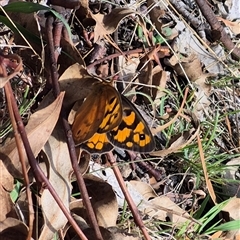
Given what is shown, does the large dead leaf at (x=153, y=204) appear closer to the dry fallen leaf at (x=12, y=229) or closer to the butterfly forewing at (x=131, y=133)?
the butterfly forewing at (x=131, y=133)

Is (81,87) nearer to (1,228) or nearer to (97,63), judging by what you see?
(97,63)

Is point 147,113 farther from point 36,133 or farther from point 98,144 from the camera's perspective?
point 36,133

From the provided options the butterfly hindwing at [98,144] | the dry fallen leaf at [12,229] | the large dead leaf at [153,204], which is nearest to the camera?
the dry fallen leaf at [12,229]

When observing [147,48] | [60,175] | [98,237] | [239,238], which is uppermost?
[147,48]

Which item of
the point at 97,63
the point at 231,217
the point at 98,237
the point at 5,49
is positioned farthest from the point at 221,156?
the point at 5,49

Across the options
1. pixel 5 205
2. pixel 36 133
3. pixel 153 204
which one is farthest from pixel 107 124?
pixel 153 204

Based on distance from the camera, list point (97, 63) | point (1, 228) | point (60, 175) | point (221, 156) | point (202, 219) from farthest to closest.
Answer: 1. point (221, 156)
2. point (202, 219)
3. point (97, 63)
4. point (60, 175)
5. point (1, 228)

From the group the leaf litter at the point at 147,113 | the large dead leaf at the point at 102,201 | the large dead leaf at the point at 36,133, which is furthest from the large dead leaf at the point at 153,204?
the large dead leaf at the point at 36,133
